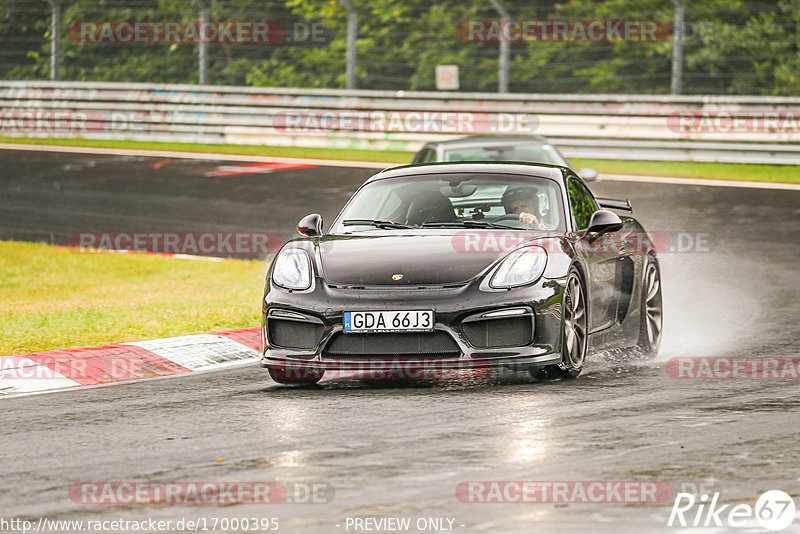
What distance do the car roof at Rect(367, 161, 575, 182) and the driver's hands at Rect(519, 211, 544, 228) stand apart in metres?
0.44

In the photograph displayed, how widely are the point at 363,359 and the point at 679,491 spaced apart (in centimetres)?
278

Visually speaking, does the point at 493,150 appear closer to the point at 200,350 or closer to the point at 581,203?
the point at 581,203

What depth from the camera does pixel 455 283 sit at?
312 inches

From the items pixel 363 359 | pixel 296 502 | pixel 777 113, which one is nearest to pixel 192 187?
pixel 777 113

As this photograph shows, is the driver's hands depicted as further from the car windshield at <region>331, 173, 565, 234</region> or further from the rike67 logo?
the rike67 logo

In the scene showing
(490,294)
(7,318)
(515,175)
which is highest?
(515,175)

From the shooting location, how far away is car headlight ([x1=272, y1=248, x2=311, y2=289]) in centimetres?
827

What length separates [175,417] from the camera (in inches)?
292

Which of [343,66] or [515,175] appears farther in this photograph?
[343,66]

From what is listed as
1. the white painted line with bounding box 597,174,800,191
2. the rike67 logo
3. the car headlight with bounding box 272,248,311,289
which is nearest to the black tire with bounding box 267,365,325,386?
the car headlight with bounding box 272,248,311,289

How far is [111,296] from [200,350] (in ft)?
12.3

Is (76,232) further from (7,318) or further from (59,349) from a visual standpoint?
(59,349)

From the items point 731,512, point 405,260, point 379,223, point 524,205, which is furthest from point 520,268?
point 731,512

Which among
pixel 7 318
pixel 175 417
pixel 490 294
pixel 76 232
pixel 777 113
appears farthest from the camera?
pixel 777 113
